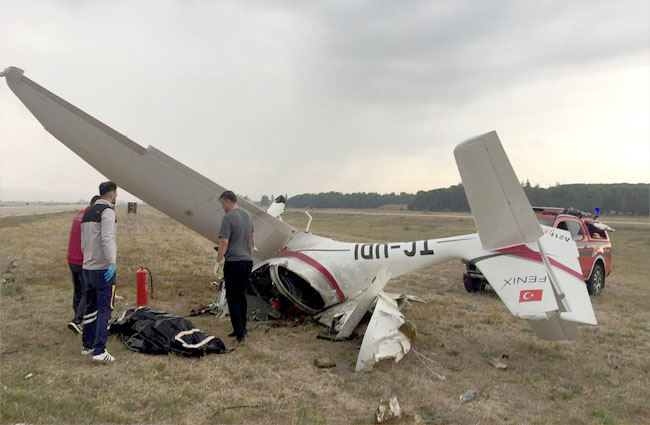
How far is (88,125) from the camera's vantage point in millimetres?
6805

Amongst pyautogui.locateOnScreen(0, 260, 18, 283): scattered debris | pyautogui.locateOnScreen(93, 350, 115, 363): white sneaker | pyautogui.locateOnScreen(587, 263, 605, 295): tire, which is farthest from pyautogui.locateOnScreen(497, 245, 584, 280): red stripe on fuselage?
pyautogui.locateOnScreen(0, 260, 18, 283): scattered debris

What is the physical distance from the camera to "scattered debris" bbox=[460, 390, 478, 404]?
4.35 meters

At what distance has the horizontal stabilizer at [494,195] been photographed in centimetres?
459

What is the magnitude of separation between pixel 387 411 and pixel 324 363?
1.36 m

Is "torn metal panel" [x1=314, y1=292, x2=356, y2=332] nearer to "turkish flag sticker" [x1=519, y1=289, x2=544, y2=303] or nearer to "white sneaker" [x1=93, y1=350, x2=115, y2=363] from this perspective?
"turkish flag sticker" [x1=519, y1=289, x2=544, y2=303]

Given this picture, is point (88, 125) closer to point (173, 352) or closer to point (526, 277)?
point (173, 352)

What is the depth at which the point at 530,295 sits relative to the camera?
4957 mm

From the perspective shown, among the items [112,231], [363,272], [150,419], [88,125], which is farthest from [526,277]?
[88,125]

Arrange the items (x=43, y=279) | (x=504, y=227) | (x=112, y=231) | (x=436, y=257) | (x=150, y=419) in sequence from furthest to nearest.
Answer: (x=43, y=279), (x=436, y=257), (x=504, y=227), (x=112, y=231), (x=150, y=419)

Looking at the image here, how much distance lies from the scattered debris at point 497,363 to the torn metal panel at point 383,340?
4.10ft

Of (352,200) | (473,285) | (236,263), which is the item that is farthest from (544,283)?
(352,200)

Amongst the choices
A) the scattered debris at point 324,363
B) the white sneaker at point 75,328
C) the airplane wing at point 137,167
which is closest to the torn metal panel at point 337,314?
the scattered debris at point 324,363

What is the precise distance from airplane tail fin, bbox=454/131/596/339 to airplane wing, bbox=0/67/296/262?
393 centimetres

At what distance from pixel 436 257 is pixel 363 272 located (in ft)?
3.92
